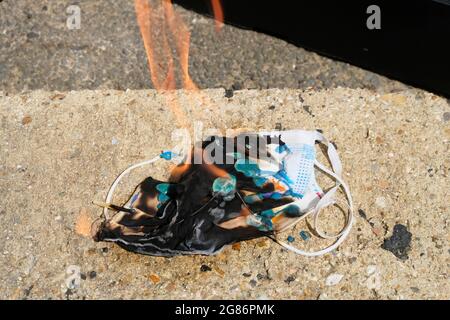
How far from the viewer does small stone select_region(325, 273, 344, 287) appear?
247 cm

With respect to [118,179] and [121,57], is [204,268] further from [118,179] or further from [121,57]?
[121,57]

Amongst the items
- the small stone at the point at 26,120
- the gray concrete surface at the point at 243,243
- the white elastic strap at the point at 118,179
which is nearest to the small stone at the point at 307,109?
the gray concrete surface at the point at 243,243

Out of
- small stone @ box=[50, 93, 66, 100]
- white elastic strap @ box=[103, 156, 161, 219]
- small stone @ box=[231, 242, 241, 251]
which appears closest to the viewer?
small stone @ box=[231, 242, 241, 251]

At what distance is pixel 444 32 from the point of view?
8.95ft

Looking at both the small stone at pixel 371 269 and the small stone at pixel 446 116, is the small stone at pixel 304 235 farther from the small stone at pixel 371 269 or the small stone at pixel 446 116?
the small stone at pixel 446 116

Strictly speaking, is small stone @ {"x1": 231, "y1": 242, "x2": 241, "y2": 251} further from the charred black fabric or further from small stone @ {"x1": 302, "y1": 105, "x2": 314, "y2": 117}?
small stone @ {"x1": 302, "y1": 105, "x2": 314, "y2": 117}

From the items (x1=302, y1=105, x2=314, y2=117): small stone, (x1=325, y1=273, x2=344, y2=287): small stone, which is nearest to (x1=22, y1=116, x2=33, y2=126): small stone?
(x1=302, y1=105, x2=314, y2=117): small stone

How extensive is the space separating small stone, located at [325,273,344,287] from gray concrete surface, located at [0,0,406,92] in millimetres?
1131

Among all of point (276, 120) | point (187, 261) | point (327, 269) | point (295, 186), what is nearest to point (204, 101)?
point (276, 120)

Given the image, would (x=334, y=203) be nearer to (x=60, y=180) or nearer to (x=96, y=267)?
(x=96, y=267)

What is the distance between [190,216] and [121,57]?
49.4 inches

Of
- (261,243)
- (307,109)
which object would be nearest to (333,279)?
(261,243)

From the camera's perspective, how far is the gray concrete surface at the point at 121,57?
10.5ft

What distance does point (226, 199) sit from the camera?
259 cm
